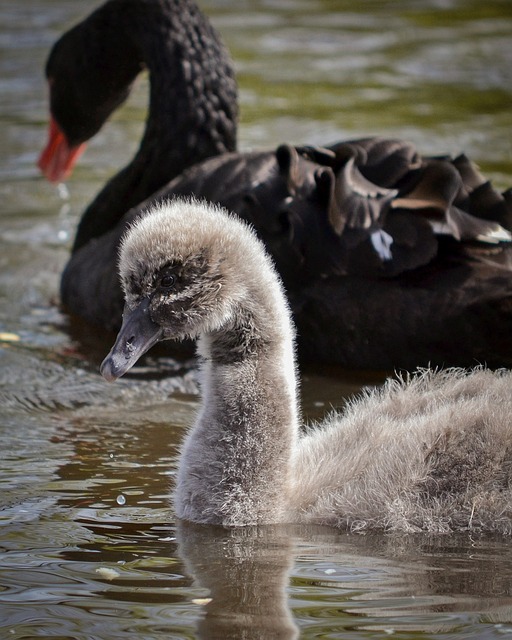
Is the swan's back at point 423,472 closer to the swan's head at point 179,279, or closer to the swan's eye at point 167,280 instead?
the swan's head at point 179,279

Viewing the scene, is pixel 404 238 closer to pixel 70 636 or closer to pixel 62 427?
pixel 62 427

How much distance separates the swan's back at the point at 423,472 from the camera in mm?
3641

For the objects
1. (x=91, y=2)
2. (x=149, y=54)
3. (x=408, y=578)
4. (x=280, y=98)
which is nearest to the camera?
(x=408, y=578)

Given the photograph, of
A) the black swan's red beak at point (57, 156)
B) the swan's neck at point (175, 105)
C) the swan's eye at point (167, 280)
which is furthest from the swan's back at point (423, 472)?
the black swan's red beak at point (57, 156)

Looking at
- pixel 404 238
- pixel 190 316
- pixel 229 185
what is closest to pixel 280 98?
pixel 229 185

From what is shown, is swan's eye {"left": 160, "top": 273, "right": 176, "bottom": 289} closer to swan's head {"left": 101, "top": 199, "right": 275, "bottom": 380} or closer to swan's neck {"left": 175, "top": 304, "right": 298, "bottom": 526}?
swan's head {"left": 101, "top": 199, "right": 275, "bottom": 380}

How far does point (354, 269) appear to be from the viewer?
513cm

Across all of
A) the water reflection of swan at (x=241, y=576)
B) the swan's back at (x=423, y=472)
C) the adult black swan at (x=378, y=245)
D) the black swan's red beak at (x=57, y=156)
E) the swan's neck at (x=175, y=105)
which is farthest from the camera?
the black swan's red beak at (x=57, y=156)

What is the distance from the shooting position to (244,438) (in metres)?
3.83

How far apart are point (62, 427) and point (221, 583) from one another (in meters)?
1.59

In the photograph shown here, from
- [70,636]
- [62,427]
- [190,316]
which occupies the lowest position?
[62,427]

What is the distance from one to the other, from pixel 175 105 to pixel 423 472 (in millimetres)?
3378

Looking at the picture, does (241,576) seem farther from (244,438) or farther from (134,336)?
(134,336)

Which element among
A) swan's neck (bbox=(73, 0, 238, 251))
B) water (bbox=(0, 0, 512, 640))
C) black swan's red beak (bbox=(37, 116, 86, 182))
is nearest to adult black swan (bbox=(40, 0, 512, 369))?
water (bbox=(0, 0, 512, 640))
